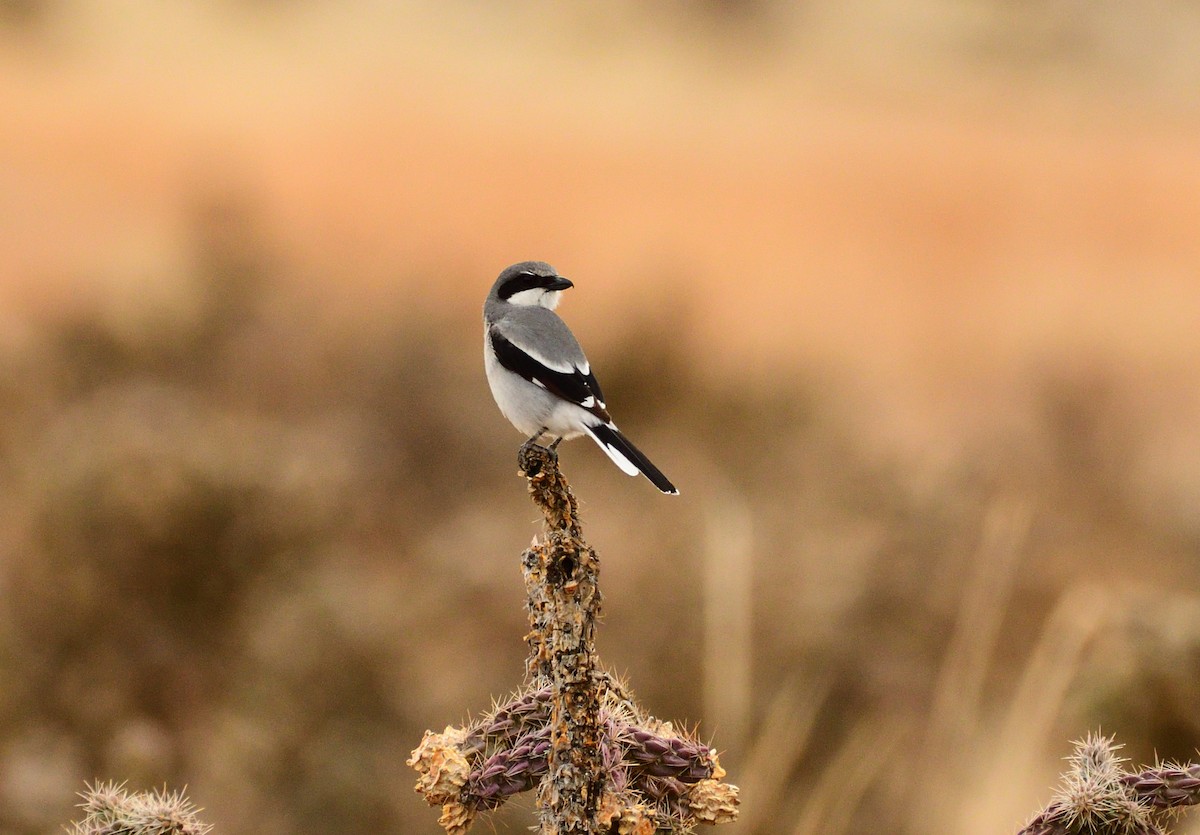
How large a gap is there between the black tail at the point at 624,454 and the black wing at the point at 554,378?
0.05 m

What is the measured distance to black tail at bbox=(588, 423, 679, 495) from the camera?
2865 mm

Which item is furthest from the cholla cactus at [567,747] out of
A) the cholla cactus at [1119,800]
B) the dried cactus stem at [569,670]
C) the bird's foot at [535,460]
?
the cholla cactus at [1119,800]

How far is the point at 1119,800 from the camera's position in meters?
2.07

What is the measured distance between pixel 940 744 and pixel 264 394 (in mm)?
5295

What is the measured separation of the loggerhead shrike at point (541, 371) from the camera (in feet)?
10.6

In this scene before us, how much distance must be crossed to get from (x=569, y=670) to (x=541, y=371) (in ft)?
5.02

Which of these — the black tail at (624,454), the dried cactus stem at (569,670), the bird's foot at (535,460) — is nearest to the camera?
the dried cactus stem at (569,670)

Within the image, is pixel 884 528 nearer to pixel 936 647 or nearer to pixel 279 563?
pixel 936 647

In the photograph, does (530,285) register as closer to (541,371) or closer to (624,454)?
(541,371)

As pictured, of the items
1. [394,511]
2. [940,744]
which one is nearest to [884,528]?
[940,744]

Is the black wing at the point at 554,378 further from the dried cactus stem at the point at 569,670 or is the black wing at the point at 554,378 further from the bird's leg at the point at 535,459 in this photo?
the dried cactus stem at the point at 569,670

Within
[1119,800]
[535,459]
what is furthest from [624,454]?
[1119,800]

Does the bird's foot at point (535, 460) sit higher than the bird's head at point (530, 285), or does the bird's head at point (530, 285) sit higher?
the bird's head at point (530, 285)

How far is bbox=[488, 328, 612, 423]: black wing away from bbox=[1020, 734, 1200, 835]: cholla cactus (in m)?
1.58
